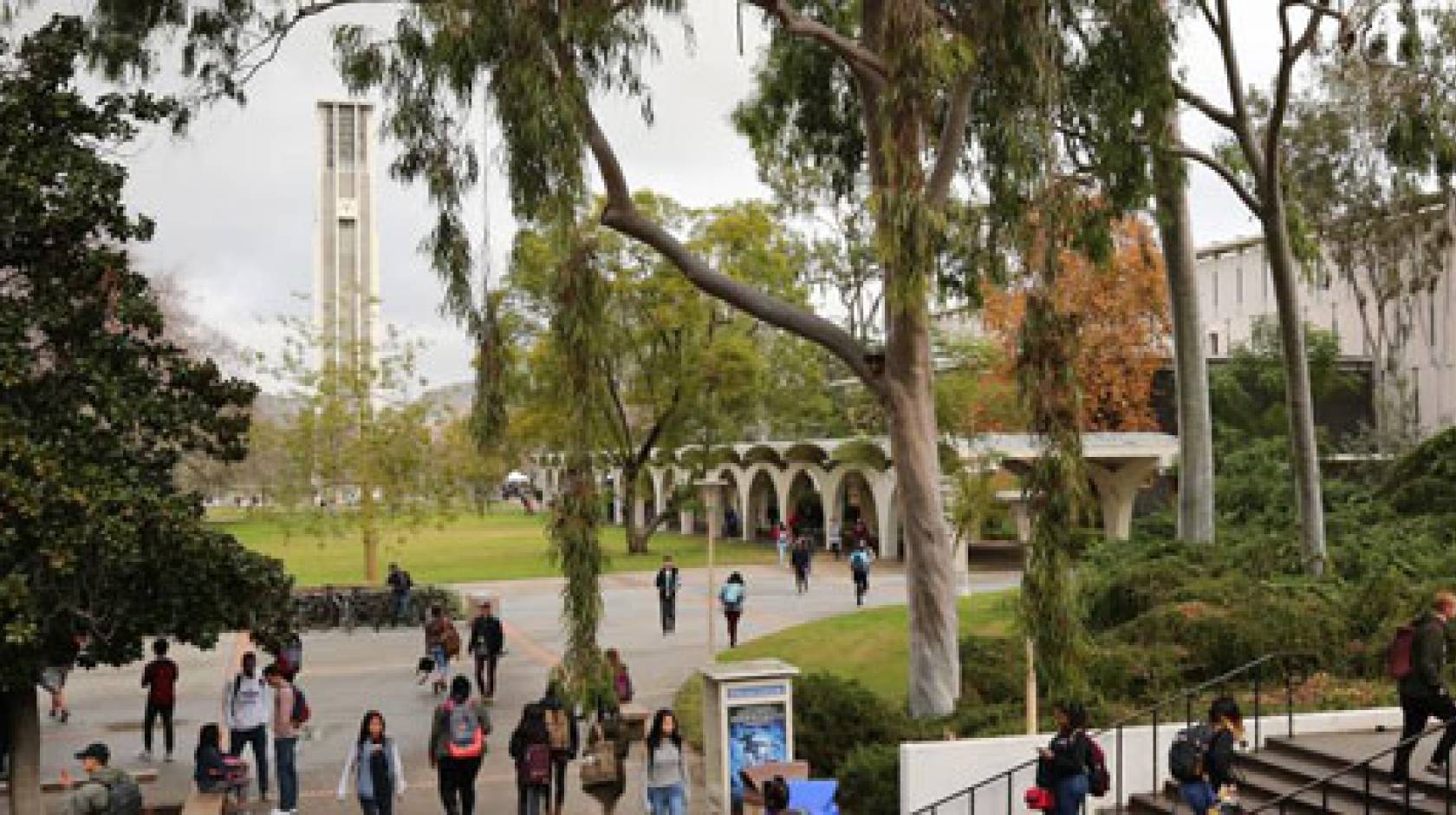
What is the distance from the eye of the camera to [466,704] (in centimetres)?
1186

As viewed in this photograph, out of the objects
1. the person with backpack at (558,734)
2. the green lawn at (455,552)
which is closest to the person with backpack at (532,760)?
the person with backpack at (558,734)

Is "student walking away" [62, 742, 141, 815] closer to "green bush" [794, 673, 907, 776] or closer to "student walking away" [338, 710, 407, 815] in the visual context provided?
"student walking away" [338, 710, 407, 815]

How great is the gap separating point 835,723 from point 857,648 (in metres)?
7.71

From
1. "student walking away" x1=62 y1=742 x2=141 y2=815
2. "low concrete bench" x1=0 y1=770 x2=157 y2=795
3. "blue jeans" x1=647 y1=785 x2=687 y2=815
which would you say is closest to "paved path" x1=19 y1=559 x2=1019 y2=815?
"low concrete bench" x1=0 y1=770 x2=157 y2=795

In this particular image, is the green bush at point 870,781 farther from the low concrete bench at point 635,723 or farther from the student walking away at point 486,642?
the student walking away at point 486,642

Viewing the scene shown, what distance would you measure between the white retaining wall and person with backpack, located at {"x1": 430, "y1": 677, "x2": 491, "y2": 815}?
365 cm

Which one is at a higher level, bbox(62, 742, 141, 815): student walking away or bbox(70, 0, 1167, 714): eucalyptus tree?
bbox(70, 0, 1167, 714): eucalyptus tree

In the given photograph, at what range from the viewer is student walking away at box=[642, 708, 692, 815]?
11.1 m

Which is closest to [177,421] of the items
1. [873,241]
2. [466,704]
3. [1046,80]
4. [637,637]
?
[466,704]

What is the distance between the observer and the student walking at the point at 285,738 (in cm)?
1272

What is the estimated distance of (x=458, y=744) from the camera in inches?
458

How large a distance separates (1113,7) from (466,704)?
9.92 metres

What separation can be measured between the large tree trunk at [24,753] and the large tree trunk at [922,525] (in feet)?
28.6

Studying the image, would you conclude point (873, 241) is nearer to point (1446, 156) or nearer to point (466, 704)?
point (466, 704)
